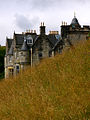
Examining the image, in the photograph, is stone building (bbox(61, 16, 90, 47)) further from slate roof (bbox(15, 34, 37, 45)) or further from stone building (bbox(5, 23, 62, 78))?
slate roof (bbox(15, 34, 37, 45))

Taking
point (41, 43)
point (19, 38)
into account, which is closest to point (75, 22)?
point (41, 43)

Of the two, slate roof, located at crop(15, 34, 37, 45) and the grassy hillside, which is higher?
slate roof, located at crop(15, 34, 37, 45)

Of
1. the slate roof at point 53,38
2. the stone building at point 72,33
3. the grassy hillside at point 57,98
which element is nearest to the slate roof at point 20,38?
the slate roof at point 53,38

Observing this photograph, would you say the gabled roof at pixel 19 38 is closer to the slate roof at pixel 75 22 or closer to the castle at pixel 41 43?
the castle at pixel 41 43

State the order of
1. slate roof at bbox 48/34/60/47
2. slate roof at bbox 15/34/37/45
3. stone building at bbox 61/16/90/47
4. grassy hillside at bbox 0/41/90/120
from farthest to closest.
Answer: slate roof at bbox 15/34/37/45
slate roof at bbox 48/34/60/47
stone building at bbox 61/16/90/47
grassy hillside at bbox 0/41/90/120

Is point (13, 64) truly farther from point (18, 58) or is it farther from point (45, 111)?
point (45, 111)

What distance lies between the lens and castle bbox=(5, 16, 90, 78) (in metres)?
42.3

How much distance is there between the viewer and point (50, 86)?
Result: 32.3 ft

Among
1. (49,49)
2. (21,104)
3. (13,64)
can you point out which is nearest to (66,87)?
(21,104)

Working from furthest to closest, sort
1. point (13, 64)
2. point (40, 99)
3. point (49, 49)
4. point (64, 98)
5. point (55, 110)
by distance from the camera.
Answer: point (13, 64) → point (49, 49) → point (40, 99) → point (64, 98) → point (55, 110)

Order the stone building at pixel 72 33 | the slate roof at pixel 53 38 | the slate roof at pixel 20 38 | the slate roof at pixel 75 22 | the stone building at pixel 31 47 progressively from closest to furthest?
the stone building at pixel 72 33 → the stone building at pixel 31 47 → the slate roof at pixel 53 38 → the slate roof at pixel 20 38 → the slate roof at pixel 75 22

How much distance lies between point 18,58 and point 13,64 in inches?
91.1

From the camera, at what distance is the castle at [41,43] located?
139 feet

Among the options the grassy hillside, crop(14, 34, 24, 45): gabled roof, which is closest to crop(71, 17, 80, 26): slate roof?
crop(14, 34, 24, 45): gabled roof
